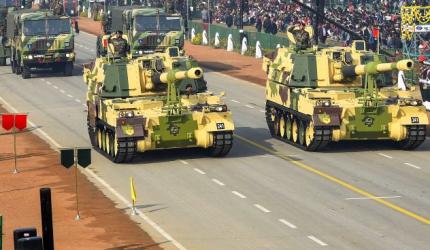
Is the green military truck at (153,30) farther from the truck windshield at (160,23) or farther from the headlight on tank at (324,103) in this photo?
the headlight on tank at (324,103)

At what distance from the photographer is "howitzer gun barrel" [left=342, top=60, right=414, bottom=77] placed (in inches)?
1597

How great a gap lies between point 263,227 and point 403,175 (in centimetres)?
836

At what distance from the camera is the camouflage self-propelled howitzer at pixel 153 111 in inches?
1607

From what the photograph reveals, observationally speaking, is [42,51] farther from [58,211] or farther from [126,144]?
[58,211]

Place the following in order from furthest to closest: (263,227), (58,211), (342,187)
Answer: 1. (342,187)
2. (58,211)
3. (263,227)

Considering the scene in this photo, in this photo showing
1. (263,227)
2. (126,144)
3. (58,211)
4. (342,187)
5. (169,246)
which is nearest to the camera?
(169,246)

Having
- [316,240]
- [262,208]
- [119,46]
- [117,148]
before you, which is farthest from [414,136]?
[316,240]

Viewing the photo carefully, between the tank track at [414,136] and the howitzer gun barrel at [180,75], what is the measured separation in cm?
681

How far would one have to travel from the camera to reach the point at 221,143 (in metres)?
41.4

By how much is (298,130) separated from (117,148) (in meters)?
6.63

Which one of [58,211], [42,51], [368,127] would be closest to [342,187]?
[368,127]

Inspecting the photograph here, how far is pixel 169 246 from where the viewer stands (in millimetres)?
29875

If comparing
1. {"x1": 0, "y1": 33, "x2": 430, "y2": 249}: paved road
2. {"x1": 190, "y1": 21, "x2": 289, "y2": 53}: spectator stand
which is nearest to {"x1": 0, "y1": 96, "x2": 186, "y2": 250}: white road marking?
{"x1": 0, "y1": 33, "x2": 430, "y2": 249}: paved road

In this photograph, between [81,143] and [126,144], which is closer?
[126,144]
